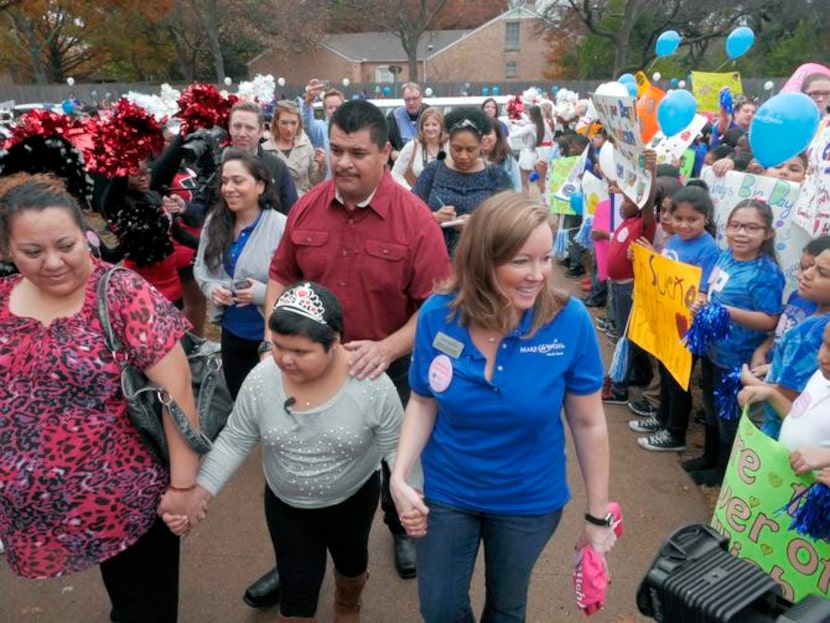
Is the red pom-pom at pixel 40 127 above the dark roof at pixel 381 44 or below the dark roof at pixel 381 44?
below

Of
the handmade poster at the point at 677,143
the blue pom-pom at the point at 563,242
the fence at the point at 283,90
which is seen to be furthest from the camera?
the fence at the point at 283,90

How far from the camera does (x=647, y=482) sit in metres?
3.99

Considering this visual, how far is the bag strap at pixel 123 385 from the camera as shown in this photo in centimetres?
195

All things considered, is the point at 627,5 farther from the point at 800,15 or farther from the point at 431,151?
the point at 431,151

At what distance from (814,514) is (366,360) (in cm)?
157

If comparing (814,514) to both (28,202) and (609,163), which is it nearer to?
(28,202)

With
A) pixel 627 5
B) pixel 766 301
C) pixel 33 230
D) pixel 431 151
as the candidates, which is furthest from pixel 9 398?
pixel 627 5

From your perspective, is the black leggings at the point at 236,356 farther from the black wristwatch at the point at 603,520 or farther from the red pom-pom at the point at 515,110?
the red pom-pom at the point at 515,110

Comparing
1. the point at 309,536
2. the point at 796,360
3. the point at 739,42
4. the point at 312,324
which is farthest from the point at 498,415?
the point at 739,42

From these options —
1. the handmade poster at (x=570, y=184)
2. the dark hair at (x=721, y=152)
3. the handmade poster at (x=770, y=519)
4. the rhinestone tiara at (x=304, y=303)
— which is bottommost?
the handmade poster at (x=770, y=519)

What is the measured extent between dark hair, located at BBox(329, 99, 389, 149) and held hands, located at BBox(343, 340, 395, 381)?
31.8 inches

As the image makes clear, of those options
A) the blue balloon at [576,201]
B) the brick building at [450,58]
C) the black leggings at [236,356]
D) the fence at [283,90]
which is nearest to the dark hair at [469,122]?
the black leggings at [236,356]

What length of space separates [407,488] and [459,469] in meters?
0.18

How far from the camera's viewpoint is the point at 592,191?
6.60 m
